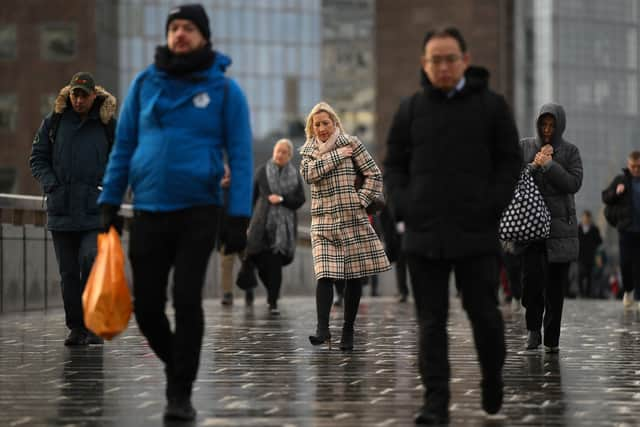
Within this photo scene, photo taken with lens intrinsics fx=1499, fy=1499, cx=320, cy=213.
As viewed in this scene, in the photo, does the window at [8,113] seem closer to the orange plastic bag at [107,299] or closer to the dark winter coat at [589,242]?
the dark winter coat at [589,242]

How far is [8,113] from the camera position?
80625 millimetres

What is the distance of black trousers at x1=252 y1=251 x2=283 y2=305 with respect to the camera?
17266 mm

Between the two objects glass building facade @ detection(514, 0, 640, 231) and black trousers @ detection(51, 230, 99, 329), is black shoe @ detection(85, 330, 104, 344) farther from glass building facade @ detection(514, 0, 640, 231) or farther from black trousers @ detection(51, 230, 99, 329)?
glass building facade @ detection(514, 0, 640, 231)

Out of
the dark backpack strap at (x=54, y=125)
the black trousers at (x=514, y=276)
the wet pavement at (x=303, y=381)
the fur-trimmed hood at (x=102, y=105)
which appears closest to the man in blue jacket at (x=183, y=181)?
the wet pavement at (x=303, y=381)

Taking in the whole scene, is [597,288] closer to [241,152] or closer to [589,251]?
[589,251]

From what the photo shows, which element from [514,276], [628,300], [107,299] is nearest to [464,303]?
[107,299]

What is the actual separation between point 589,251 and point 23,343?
20283 millimetres

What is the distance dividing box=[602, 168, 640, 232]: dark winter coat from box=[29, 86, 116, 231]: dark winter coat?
29.9 ft

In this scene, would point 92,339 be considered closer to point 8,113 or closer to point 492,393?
point 492,393

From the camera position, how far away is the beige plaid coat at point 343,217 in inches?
438

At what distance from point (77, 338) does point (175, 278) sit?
14.9 ft

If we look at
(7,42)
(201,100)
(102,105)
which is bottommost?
(201,100)

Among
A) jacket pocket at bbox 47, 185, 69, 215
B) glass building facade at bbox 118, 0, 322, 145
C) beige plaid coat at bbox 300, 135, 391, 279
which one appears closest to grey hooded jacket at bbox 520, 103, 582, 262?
beige plaid coat at bbox 300, 135, 391, 279

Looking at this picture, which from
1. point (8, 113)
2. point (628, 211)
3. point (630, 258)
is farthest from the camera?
point (8, 113)
